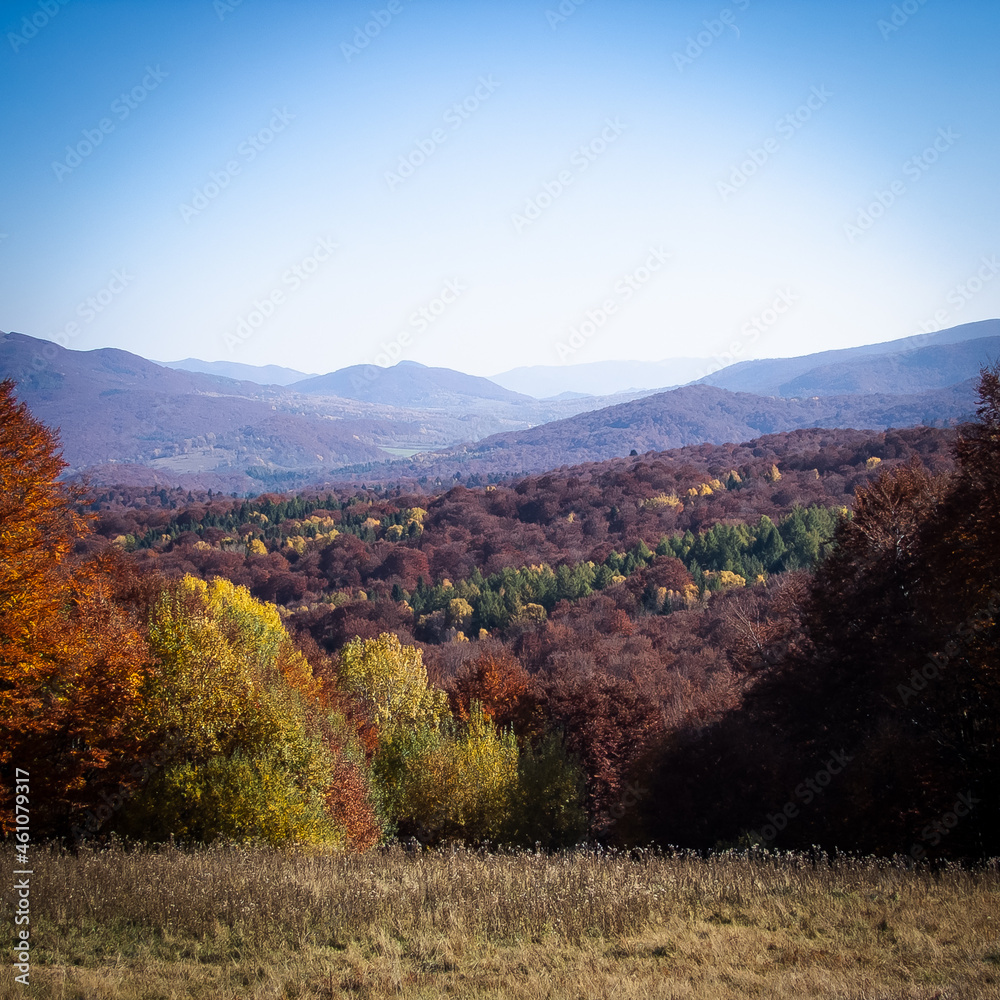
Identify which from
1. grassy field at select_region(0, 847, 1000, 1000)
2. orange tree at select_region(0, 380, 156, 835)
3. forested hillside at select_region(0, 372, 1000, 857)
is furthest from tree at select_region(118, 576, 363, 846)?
grassy field at select_region(0, 847, 1000, 1000)

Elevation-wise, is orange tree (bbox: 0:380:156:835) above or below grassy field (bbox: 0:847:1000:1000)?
above

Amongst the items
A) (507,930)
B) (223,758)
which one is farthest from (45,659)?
(507,930)

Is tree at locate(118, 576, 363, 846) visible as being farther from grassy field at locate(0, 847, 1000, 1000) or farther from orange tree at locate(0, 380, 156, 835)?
grassy field at locate(0, 847, 1000, 1000)

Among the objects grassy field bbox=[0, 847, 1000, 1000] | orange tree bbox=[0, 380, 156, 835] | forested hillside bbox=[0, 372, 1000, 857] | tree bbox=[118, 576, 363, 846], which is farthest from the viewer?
tree bbox=[118, 576, 363, 846]

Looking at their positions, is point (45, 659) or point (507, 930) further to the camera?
point (45, 659)

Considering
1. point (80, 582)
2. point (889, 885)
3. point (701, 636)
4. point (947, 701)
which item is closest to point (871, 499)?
point (947, 701)

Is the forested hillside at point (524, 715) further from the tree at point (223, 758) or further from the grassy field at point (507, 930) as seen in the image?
the grassy field at point (507, 930)

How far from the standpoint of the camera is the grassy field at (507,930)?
8781 millimetres

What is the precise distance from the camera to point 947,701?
18.3m

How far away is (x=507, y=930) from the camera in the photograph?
10.4 metres

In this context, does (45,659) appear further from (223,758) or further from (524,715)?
(524,715)

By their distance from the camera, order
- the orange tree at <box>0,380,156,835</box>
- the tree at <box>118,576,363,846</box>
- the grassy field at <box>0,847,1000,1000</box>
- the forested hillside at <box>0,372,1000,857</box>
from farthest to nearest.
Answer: the tree at <box>118,576,363,846</box>
the forested hillside at <box>0,372,1000,857</box>
the orange tree at <box>0,380,156,835</box>
the grassy field at <box>0,847,1000,1000</box>

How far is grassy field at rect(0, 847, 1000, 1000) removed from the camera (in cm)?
878

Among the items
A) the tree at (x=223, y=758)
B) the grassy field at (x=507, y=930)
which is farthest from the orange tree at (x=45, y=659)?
the grassy field at (x=507, y=930)
